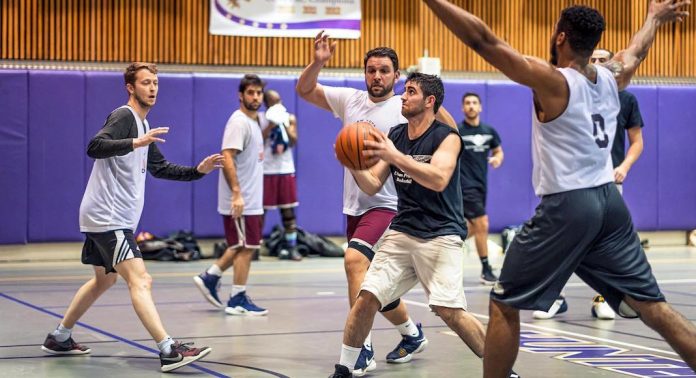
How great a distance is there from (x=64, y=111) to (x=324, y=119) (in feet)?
12.7

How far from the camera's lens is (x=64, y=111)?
1527 centimetres

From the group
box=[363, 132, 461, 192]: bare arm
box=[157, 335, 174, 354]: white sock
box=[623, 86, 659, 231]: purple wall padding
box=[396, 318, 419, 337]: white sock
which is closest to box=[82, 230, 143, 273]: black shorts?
box=[157, 335, 174, 354]: white sock

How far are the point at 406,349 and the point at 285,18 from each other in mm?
9797

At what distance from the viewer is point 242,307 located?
10133 mm

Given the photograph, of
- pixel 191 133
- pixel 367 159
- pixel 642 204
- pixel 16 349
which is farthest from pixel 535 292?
pixel 642 204

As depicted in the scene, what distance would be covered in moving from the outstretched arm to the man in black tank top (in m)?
A: 1.15

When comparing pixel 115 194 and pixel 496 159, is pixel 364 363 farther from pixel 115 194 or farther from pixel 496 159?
pixel 496 159

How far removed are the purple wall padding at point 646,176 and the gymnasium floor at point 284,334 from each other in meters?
4.60

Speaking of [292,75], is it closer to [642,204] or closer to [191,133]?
[191,133]

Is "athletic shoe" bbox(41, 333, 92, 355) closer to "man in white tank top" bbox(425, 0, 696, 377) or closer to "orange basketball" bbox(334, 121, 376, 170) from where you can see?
"orange basketball" bbox(334, 121, 376, 170)

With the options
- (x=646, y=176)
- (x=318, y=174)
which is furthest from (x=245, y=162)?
(x=646, y=176)

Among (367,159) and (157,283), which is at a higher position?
(367,159)

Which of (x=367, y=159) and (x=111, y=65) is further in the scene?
(x=111, y=65)

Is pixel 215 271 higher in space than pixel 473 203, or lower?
lower
